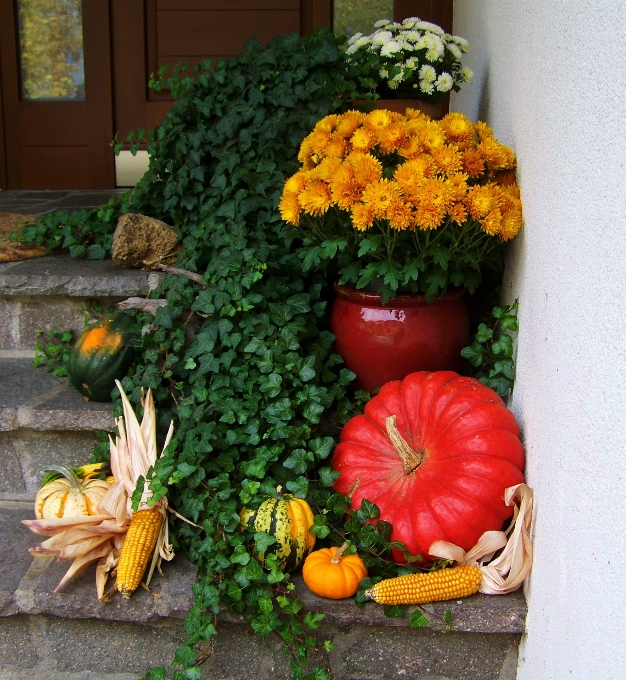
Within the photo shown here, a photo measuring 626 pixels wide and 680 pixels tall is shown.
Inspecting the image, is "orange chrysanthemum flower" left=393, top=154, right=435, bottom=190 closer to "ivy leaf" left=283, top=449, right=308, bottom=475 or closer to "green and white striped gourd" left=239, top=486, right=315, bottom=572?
"ivy leaf" left=283, top=449, right=308, bottom=475

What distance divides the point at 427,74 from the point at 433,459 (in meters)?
1.62

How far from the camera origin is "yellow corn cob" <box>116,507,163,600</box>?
185 centimetres

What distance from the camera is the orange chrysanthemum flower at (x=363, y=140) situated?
221 centimetres

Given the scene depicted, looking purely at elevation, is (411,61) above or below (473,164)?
above

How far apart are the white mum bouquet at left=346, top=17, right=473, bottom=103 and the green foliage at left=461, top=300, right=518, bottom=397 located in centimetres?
112

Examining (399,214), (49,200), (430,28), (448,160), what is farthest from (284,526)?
(49,200)

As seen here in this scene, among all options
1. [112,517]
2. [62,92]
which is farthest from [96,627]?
[62,92]

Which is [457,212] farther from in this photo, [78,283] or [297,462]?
[78,283]

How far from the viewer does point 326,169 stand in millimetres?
2168

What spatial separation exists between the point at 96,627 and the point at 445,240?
4.74 ft

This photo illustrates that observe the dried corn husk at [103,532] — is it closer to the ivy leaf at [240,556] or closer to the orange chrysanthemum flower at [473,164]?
the ivy leaf at [240,556]

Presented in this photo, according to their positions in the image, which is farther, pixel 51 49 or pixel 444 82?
pixel 51 49

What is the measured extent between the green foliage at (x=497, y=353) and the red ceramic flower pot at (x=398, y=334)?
0.09 m

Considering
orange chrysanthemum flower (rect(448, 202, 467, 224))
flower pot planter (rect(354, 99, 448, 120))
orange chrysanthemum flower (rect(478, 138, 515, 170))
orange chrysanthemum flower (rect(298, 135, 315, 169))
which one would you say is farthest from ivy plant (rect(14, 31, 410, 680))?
orange chrysanthemum flower (rect(478, 138, 515, 170))
